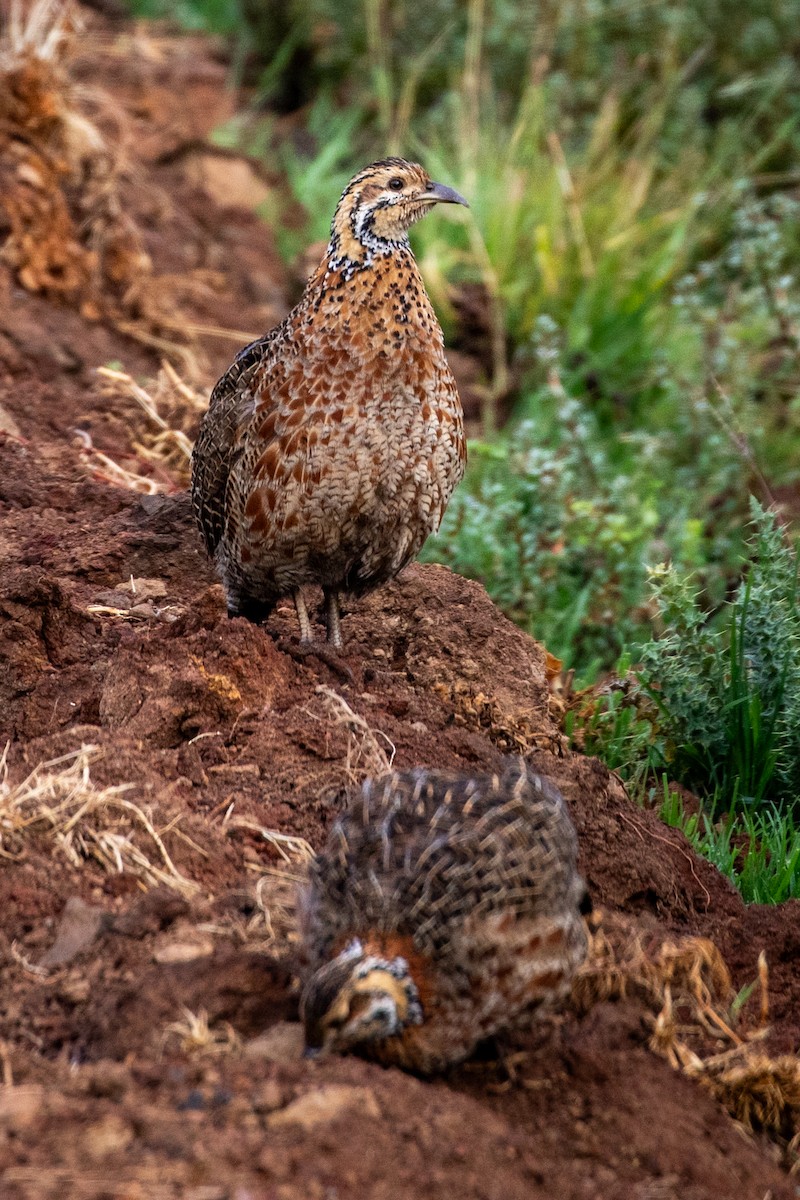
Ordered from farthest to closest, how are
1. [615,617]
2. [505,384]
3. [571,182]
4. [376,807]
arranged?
[571,182] → [505,384] → [615,617] → [376,807]

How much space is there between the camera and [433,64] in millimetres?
11078

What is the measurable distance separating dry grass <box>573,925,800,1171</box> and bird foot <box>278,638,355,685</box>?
1.31 metres

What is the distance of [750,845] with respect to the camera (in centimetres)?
449

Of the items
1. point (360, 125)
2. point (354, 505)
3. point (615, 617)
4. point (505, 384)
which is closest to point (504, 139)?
point (360, 125)

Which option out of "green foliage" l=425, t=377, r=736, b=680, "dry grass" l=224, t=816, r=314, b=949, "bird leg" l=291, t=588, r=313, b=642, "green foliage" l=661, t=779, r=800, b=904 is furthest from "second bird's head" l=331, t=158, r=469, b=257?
"dry grass" l=224, t=816, r=314, b=949

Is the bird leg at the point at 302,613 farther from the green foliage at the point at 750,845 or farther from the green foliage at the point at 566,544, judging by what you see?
the green foliage at the point at 566,544

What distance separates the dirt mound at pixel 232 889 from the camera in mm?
2613

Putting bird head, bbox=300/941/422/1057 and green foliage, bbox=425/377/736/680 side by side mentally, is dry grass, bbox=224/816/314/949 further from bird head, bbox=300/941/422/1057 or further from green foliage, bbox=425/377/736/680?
green foliage, bbox=425/377/736/680

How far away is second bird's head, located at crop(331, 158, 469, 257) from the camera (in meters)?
4.84

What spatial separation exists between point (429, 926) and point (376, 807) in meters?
0.30

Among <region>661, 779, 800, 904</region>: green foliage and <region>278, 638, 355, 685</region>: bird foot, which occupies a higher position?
<region>278, 638, 355, 685</region>: bird foot

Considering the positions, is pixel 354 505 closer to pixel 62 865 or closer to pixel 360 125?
pixel 62 865

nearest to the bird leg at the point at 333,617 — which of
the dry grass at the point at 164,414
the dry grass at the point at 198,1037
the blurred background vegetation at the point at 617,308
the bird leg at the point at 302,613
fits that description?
the bird leg at the point at 302,613

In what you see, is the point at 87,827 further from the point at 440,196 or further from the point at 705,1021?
the point at 440,196
